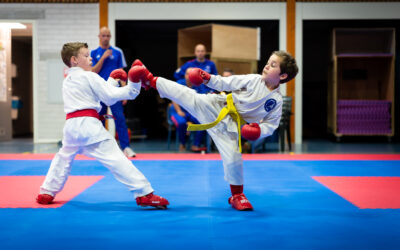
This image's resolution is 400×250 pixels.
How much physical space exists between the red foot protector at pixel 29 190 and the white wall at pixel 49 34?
15.5 feet

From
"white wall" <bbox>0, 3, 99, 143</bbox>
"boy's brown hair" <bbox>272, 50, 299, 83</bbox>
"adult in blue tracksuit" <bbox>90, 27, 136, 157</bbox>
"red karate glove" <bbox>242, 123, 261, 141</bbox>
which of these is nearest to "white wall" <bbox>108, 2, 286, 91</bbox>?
"white wall" <bbox>0, 3, 99, 143</bbox>

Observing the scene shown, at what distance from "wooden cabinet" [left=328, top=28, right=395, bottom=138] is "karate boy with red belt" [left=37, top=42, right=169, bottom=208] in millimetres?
6716

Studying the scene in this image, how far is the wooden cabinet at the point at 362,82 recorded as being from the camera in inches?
325

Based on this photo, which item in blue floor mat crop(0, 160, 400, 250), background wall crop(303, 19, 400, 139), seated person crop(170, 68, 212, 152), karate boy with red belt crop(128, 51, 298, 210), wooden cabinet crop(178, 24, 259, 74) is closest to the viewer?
blue floor mat crop(0, 160, 400, 250)

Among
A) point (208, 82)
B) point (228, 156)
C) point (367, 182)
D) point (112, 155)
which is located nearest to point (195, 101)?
point (208, 82)

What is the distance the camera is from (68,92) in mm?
2549

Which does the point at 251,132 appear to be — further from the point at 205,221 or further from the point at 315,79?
the point at 315,79

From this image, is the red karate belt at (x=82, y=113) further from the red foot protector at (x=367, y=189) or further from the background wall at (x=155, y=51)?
the background wall at (x=155, y=51)

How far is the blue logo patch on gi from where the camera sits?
2.60 m

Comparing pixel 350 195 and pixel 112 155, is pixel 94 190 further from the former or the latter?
pixel 350 195

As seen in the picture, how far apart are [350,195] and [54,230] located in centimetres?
210

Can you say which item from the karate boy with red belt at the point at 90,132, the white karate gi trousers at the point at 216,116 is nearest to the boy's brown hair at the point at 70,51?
the karate boy with red belt at the point at 90,132

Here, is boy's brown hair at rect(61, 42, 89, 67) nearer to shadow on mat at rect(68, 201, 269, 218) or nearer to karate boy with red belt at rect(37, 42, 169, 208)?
karate boy with red belt at rect(37, 42, 169, 208)

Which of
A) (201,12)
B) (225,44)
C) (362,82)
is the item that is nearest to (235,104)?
(225,44)
